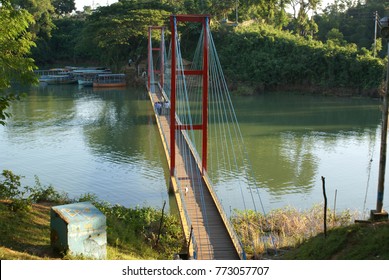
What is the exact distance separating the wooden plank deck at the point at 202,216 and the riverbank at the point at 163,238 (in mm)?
304

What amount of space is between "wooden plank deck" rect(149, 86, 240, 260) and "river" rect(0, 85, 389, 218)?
1.99ft

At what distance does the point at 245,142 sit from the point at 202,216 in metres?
7.64

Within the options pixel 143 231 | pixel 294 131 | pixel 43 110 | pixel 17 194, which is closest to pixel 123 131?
pixel 294 131

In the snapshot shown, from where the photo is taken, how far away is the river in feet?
31.8

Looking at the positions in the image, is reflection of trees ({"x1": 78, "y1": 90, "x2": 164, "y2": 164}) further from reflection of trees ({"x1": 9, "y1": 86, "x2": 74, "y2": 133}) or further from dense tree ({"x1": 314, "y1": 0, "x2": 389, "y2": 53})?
dense tree ({"x1": 314, "y1": 0, "x2": 389, "y2": 53})

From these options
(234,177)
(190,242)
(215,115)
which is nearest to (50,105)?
(215,115)

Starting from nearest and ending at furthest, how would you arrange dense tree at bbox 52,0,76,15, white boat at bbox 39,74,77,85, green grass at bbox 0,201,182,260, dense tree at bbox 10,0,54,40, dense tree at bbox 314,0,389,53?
green grass at bbox 0,201,182,260, dense tree at bbox 314,0,389,53, white boat at bbox 39,74,77,85, dense tree at bbox 10,0,54,40, dense tree at bbox 52,0,76,15

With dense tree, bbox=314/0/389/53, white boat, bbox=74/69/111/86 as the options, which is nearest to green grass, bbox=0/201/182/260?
white boat, bbox=74/69/111/86

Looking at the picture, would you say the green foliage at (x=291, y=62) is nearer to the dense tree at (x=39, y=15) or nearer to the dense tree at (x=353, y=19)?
the dense tree at (x=353, y=19)

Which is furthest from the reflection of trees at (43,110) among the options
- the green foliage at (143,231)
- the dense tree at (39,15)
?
the green foliage at (143,231)

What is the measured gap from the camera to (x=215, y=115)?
778 inches

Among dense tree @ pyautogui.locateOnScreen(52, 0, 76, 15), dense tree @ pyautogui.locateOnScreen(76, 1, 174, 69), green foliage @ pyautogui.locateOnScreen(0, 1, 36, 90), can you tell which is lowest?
green foliage @ pyautogui.locateOnScreen(0, 1, 36, 90)

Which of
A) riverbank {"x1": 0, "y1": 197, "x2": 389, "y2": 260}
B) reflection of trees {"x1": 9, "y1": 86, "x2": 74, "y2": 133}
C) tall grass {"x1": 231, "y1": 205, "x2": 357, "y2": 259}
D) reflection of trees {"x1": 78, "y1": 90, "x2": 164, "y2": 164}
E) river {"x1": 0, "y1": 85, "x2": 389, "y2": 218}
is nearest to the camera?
riverbank {"x1": 0, "y1": 197, "x2": 389, "y2": 260}

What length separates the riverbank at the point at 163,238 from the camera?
15.4 feet
